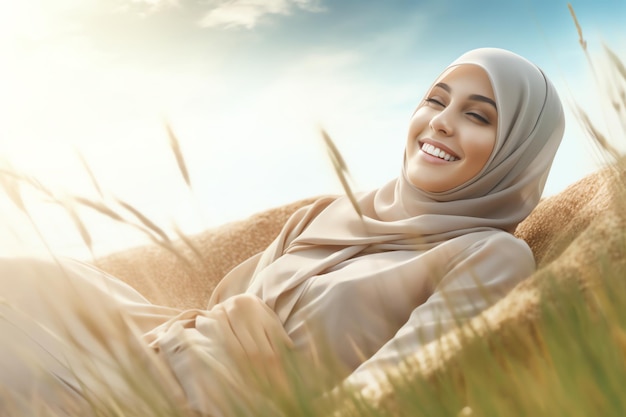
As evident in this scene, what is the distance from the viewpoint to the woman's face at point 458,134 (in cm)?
172

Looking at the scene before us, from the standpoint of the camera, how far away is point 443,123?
171 centimetres

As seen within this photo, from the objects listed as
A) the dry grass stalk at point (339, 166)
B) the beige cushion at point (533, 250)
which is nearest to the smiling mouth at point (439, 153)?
the beige cushion at point (533, 250)

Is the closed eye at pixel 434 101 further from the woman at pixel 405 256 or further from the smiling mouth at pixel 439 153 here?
the smiling mouth at pixel 439 153

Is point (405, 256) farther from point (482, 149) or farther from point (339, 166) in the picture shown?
point (339, 166)

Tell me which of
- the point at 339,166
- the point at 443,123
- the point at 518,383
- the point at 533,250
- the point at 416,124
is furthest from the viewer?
the point at 533,250

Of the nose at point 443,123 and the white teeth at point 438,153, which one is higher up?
the nose at point 443,123

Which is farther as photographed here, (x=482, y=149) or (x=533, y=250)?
(x=533, y=250)

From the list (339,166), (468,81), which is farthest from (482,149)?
(339,166)

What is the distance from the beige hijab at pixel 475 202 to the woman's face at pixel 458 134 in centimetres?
3

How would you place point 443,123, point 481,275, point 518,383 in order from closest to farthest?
1. point 518,383
2. point 481,275
3. point 443,123

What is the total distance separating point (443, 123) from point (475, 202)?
0.24 m

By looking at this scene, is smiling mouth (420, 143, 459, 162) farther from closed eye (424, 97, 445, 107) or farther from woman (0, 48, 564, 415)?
closed eye (424, 97, 445, 107)

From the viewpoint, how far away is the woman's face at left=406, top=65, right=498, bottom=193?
1717 millimetres

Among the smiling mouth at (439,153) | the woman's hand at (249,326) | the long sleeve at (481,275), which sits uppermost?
the smiling mouth at (439,153)
